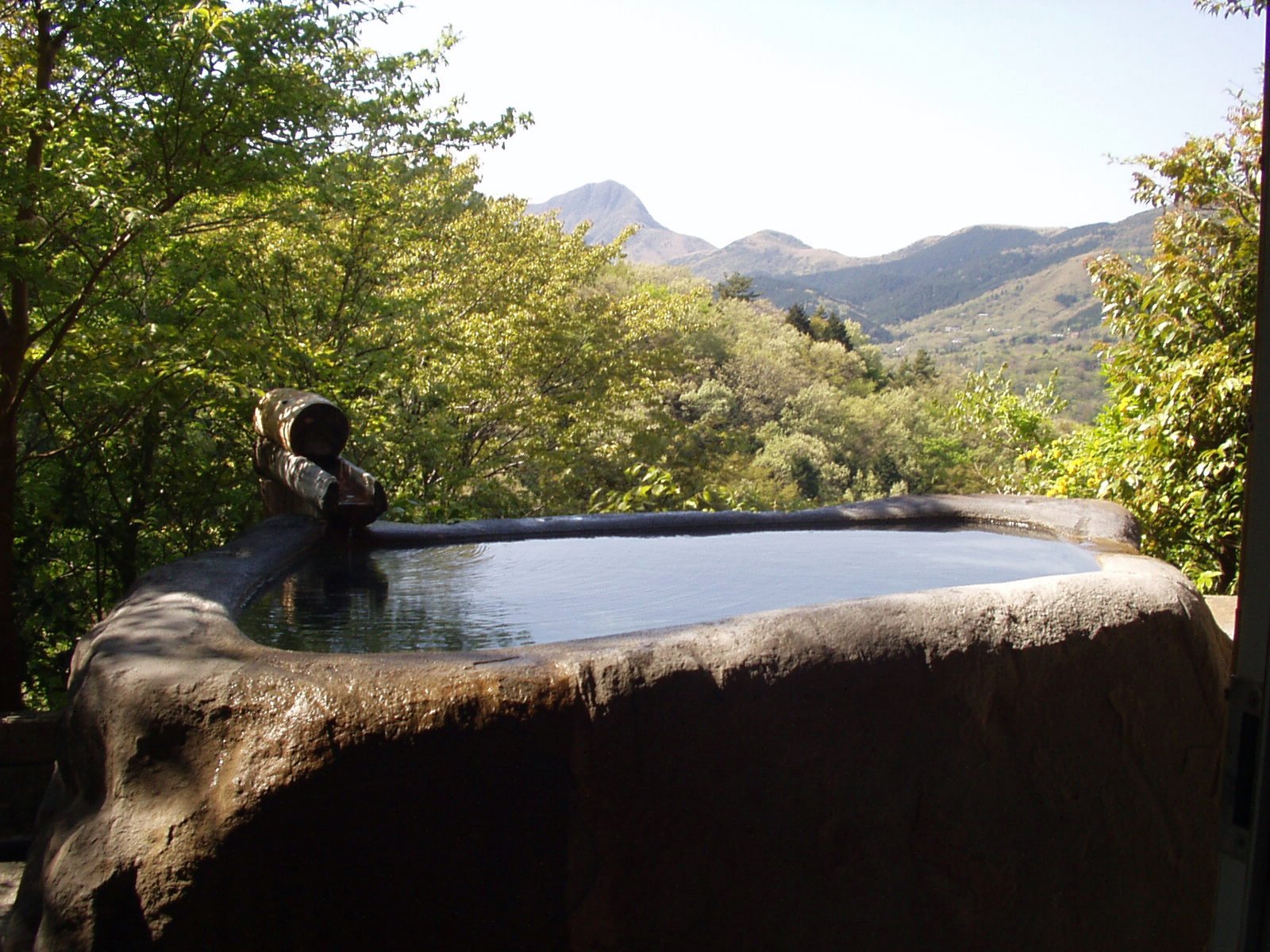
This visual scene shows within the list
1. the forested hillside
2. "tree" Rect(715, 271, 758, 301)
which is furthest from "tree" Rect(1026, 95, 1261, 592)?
"tree" Rect(715, 271, 758, 301)

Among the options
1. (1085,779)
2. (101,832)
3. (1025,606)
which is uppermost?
(1025,606)

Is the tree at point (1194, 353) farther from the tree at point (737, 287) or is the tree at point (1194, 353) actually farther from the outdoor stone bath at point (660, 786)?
the tree at point (737, 287)

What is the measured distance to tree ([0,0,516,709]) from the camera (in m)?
3.67

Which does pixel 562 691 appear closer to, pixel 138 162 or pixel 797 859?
pixel 797 859

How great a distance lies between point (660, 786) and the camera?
6.90 ft

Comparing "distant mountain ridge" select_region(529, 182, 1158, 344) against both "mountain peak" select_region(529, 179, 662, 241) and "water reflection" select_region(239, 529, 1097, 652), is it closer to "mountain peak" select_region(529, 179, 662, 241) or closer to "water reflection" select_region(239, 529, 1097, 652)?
"mountain peak" select_region(529, 179, 662, 241)

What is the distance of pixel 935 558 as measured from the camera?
445 centimetres

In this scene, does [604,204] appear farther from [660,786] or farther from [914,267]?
[660,786]

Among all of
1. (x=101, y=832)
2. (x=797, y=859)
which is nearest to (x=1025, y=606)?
(x=797, y=859)

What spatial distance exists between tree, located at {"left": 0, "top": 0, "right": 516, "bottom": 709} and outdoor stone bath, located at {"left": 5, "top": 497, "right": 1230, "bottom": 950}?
166 cm

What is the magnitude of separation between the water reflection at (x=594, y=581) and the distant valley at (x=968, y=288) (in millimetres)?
29284

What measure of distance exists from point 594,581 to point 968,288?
66.0 metres

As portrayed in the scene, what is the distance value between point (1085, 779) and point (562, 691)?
54.3 inches

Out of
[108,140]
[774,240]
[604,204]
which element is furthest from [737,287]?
[604,204]
